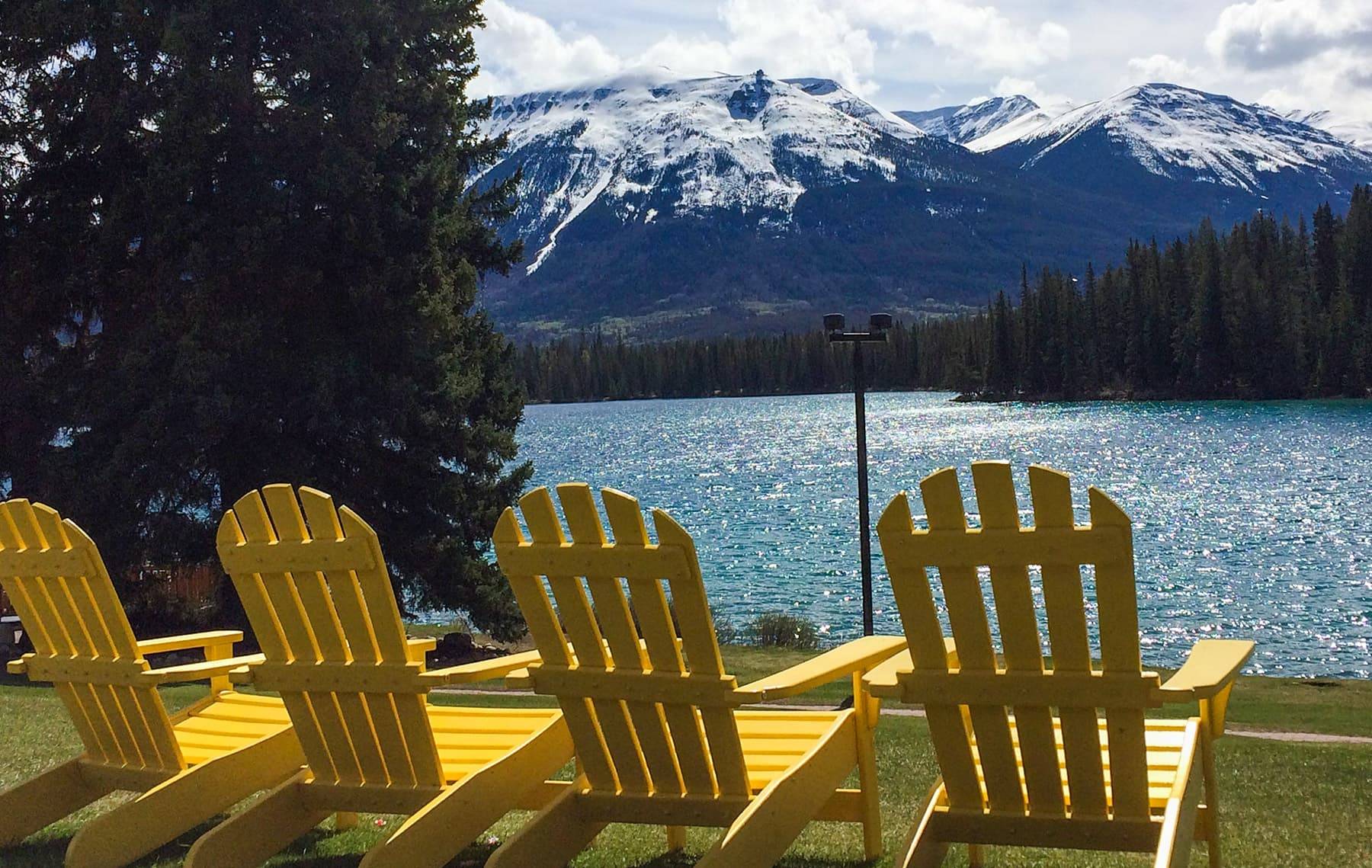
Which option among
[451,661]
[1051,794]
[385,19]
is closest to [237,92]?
[385,19]

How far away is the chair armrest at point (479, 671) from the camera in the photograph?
3650 millimetres

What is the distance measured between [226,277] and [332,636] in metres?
10.3

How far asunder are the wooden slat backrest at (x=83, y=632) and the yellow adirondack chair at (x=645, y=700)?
144 centimetres

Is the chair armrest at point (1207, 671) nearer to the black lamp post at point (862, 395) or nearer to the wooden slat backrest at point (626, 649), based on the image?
the wooden slat backrest at point (626, 649)

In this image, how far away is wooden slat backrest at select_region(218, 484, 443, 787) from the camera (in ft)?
11.7

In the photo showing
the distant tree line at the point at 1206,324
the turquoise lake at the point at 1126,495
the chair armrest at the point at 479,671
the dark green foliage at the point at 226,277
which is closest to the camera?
the chair armrest at the point at 479,671

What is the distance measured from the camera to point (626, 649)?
133 inches

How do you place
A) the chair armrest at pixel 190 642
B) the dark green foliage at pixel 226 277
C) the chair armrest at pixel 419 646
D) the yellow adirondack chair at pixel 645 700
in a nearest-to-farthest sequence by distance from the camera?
the yellow adirondack chair at pixel 645 700 < the chair armrest at pixel 419 646 < the chair armrest at pixel 190 642 < the dark green foliage at pixel 226 277

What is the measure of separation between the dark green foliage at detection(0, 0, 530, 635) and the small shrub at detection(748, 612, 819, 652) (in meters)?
4.09

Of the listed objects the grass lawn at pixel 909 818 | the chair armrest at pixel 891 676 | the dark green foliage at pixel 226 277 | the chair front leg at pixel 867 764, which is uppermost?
the dark green foliage at pixel 226 277

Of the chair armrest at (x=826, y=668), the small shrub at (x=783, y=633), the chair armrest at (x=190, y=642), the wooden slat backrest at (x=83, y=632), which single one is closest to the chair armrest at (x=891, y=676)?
the chair armrest at (x=826, y=668)

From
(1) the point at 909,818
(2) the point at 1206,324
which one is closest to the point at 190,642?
(1) the point at 909,818

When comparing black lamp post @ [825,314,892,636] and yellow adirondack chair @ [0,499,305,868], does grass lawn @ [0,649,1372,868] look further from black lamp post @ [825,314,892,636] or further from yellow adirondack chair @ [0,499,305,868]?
black lamp post @ [825,314,892,636]

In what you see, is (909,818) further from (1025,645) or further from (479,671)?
(1025,645)
